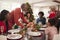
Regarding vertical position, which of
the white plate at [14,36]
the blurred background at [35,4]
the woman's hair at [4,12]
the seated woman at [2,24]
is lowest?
the white plate at [14,36]

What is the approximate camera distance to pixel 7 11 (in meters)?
1.22

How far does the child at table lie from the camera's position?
51.8 inches

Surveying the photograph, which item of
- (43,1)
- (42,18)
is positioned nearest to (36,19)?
(42,18)

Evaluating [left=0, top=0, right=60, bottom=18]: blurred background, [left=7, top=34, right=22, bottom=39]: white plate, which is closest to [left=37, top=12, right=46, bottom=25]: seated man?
[left=0, top=0, right=60, bottom=18]: blurred background

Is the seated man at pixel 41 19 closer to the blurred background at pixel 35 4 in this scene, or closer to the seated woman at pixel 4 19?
the blurred background at pixel 35 4

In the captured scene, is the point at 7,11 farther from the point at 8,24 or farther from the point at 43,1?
the point at 43,1

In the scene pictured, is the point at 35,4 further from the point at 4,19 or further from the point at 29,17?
the point at 4,19

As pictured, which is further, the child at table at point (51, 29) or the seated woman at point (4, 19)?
the child at table at point (51, 29)

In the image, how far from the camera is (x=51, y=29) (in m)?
1.33

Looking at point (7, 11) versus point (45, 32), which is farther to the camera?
point (45, 32)

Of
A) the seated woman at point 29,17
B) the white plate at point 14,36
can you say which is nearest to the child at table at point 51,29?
the seated woman at point 29,17

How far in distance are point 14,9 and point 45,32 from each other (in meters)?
0.35

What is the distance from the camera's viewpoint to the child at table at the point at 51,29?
131 centimetres

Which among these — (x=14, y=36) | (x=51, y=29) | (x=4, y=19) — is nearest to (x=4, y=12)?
(x=4, y=19)
